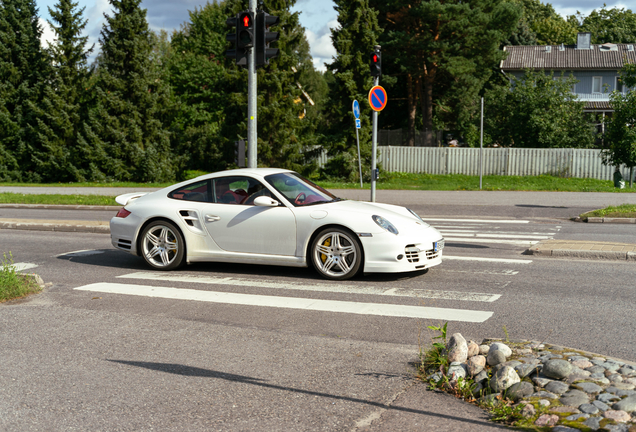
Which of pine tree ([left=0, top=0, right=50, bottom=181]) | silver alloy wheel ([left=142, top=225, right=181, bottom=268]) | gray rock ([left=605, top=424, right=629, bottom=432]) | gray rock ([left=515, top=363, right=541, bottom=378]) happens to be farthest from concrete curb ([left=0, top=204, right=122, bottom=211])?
pine tree ([left=0, top=0, right=50, bottom=181])

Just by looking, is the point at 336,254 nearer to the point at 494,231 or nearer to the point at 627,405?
the point at 627,405

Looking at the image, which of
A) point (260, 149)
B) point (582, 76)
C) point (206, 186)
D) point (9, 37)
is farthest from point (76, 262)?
point (582, 76)

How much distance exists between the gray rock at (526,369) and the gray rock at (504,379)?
98mm

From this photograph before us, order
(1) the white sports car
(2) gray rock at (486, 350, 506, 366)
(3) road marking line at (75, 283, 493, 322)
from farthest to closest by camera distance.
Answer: (1) the white sports car < (3) road marking line at (75, 283, 493, 322) < (2) gray rock at (486, 350, 506, 366)

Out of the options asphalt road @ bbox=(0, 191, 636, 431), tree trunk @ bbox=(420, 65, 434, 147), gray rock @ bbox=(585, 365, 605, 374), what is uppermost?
tree trunk @ bbox=(420, 65, 434, 147)

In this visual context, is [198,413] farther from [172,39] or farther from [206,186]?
[172,39]

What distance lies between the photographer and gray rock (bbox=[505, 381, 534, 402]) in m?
3.81

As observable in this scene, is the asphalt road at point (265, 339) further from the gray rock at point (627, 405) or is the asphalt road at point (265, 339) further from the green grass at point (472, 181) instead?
the green grass at point (472, 181)

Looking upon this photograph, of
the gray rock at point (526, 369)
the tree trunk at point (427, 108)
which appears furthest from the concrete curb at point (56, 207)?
the tree trunk at point (427, 108)

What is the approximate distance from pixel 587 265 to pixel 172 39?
74.5m

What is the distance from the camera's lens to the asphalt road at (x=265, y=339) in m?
3.80

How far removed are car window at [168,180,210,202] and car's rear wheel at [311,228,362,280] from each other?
1.77 m

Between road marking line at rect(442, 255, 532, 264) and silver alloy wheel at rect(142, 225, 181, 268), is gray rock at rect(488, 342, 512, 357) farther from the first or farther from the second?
silver alloy wheel at rect(142, 225, 181, 268)

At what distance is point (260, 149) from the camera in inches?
1214
